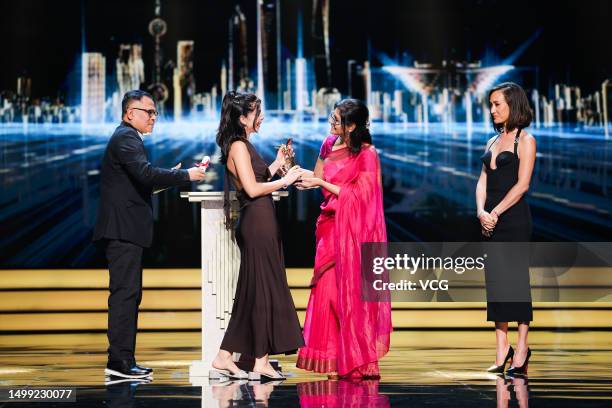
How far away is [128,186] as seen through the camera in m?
3.99

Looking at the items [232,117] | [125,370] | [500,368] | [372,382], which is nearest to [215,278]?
[125,370]

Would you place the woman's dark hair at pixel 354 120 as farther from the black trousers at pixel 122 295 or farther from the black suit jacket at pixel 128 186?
the black trousers at pixel 122 295

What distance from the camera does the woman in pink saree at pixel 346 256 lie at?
3957 mm

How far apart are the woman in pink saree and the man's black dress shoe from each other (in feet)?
2.34

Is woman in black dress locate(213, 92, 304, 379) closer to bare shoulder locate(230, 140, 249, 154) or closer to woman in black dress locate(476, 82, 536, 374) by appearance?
bare shoulder locate(230, 140, 249, 154)

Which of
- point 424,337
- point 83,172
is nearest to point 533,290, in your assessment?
point 424,337

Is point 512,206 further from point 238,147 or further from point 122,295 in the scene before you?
point 122,295

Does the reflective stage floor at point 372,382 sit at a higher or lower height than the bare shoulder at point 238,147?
lower

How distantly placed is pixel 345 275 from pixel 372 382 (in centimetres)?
49

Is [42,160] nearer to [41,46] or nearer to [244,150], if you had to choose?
[41,46]

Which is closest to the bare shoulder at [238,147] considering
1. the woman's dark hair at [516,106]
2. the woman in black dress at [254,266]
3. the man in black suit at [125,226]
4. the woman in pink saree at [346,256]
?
the woman in black dress at [254,266]

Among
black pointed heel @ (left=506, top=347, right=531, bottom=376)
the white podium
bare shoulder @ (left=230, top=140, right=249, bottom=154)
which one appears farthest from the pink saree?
black pointed heel @ (left=506, top=347, right=531, bottom=376)

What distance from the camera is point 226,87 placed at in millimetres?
6488

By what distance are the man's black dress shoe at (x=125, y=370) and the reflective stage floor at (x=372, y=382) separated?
72 mm
